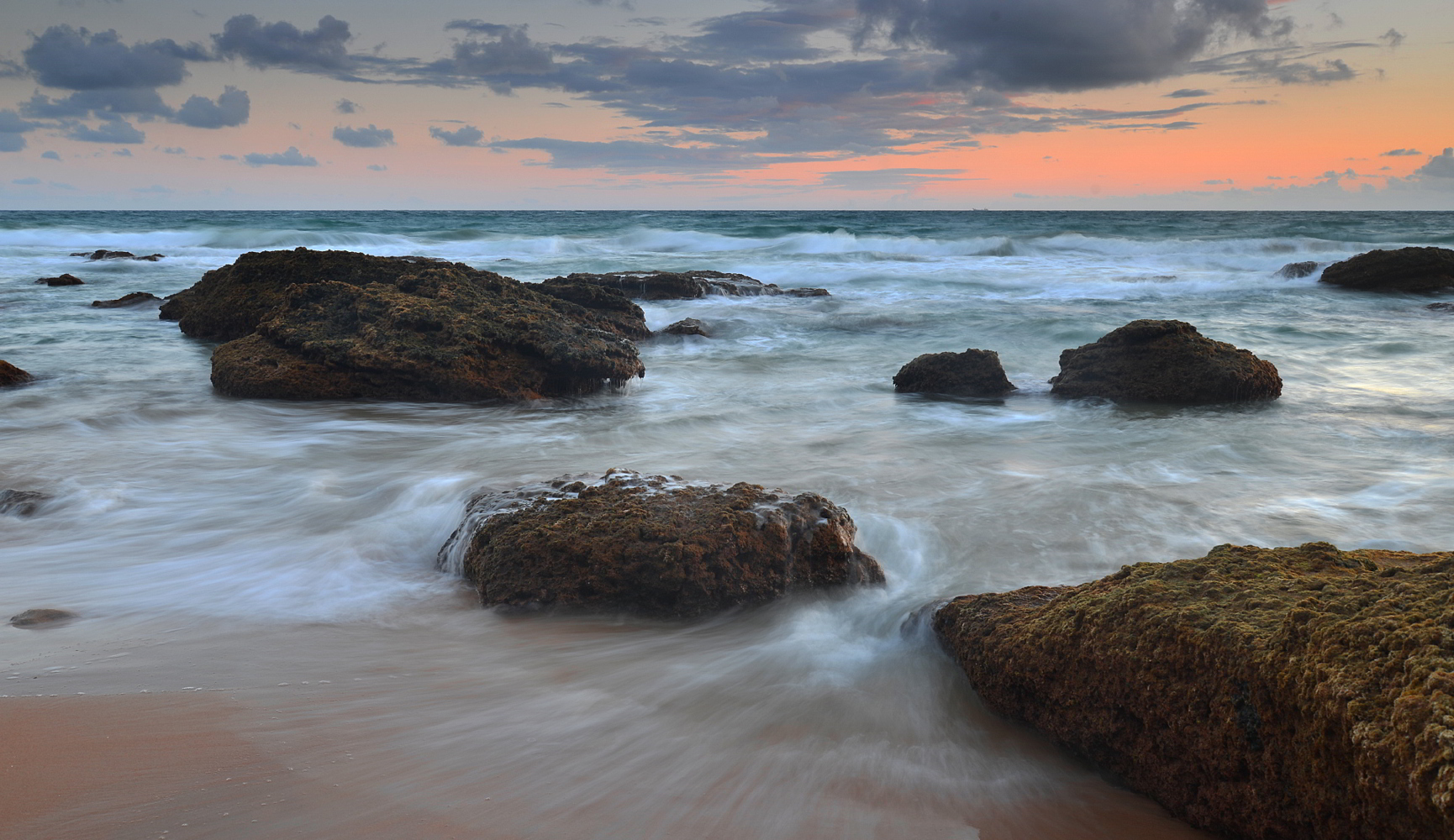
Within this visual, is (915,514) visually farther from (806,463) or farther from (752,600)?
(752,600)

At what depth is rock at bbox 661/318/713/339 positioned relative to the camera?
10906mm

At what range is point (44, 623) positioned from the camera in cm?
313

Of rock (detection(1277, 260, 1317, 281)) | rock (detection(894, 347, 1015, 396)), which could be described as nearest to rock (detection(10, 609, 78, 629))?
rock (detection(894, 347, 1015, 396))

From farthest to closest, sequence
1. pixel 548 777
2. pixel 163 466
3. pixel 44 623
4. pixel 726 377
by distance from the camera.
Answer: pixel 726 377 < pixel 163 466 < pixel 44 623 < pixel 548 777

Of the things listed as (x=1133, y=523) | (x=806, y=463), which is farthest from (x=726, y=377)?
(x=1133, y=523)

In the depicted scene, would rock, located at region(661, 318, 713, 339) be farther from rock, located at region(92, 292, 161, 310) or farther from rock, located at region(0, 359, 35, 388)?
rock, located at region(92, 292, 161, 310)

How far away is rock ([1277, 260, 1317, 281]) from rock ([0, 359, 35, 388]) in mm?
21317

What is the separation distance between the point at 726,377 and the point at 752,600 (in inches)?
215

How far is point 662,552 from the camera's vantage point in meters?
3.24

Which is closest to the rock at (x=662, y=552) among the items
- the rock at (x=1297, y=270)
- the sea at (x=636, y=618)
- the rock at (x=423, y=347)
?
the sea at (x=636, y=618)

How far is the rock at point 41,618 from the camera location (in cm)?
309

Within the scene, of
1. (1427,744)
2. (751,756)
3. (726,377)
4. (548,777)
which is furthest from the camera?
(726,377)

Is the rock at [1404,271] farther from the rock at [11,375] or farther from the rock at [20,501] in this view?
the rock at [11,375]

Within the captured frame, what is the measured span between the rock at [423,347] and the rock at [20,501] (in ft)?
8.15
